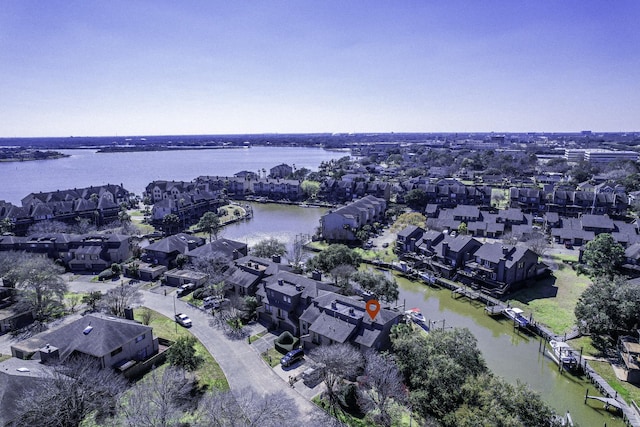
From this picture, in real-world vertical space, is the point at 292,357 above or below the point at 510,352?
above

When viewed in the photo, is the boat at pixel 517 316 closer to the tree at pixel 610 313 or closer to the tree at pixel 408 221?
the tree at pixel 610 313

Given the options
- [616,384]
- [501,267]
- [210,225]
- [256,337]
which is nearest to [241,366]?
[256,337]

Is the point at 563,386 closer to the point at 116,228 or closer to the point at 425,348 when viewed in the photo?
the point at 425,348

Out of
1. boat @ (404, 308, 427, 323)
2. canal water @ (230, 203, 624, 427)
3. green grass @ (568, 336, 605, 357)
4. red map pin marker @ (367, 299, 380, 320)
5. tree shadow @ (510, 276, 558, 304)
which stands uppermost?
red map pin marker @ (367, 299, 380, 320)

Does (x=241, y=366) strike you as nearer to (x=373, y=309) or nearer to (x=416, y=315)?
(x=373, y=309)

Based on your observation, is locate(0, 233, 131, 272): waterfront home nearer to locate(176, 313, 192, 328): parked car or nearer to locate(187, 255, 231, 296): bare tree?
locate(187, 255, 231, 296): bare tree

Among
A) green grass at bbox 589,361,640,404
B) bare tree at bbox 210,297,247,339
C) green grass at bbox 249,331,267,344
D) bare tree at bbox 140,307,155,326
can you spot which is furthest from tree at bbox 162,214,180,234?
green grass at bbox 589,361,640,404

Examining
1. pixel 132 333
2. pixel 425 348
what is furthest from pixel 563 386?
pixel 132 333
